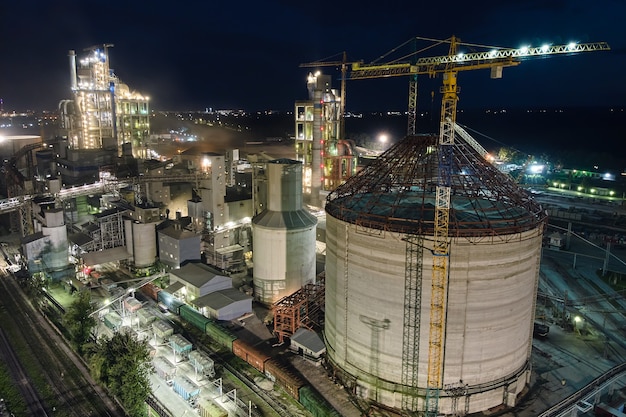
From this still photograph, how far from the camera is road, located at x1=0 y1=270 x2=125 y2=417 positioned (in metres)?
31.8

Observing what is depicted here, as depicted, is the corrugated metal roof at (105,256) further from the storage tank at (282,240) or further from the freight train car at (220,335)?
the freight train car at (220,335)

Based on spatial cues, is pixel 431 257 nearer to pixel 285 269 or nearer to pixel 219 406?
Result: pixel 219 406

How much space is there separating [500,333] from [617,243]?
46876 millimetres

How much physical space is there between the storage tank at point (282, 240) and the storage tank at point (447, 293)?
43.0 ft

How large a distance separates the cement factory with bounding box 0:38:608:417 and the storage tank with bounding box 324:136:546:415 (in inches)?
3.5

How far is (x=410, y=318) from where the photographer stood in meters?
30.5

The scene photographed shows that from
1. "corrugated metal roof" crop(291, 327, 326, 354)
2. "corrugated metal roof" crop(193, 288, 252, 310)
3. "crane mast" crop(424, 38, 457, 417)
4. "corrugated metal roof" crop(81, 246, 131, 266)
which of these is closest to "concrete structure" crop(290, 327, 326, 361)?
"corrugated metal roof" crop(291, 327, 326, 354)

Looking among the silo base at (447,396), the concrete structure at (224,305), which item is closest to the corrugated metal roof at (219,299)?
the concrete structure at (224,305)

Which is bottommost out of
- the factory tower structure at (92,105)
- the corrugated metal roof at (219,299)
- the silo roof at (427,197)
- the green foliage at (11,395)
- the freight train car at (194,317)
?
the green foliage at (11,395)

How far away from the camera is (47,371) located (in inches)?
1407

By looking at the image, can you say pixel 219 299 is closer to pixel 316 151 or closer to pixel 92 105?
pixel 316 151

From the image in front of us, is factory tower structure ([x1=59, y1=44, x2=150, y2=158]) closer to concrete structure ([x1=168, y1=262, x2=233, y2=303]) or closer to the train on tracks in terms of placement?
concrete structure ([x1=168, y1=262, x2=233, y2=303])

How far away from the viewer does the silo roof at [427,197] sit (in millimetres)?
30688

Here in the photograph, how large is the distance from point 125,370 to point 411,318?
60.2ft
